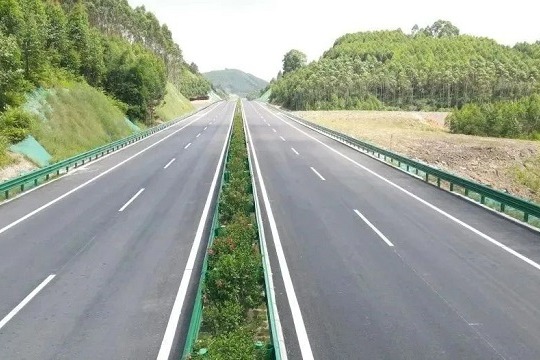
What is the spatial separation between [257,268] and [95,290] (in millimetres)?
3637

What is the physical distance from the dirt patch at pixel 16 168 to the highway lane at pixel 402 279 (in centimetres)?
1306

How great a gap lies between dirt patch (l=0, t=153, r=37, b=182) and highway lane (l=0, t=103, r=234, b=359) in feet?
8.38

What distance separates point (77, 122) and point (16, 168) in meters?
13.6

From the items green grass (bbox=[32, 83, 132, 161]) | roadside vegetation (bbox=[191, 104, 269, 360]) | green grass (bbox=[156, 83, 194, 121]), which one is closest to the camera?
roadside vegetation (bbox=[191, 104, 269, 360])

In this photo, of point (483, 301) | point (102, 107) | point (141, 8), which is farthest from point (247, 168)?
point (141, 8)

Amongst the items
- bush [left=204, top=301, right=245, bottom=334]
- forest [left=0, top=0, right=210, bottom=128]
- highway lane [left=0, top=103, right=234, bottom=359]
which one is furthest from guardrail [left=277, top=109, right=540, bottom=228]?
forest [left=0, top=0, right=210, bottom=128]

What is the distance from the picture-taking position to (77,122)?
37469 mm

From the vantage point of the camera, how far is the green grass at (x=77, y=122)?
104 feet

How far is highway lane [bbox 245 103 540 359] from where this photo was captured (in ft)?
26.1

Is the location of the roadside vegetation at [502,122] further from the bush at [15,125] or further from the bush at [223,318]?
the bush at [223,318]

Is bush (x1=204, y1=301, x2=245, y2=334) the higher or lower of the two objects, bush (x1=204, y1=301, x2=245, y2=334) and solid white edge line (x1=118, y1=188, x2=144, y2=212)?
the higher

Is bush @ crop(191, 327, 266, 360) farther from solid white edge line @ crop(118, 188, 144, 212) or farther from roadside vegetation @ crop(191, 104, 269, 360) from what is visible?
solid white edge line @ crop(118, 188, 144, 212)

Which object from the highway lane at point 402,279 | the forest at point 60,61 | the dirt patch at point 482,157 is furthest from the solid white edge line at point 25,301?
the dirt patch at point 482,157

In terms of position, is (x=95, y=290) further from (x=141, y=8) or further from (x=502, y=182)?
(x=141, y=8)
